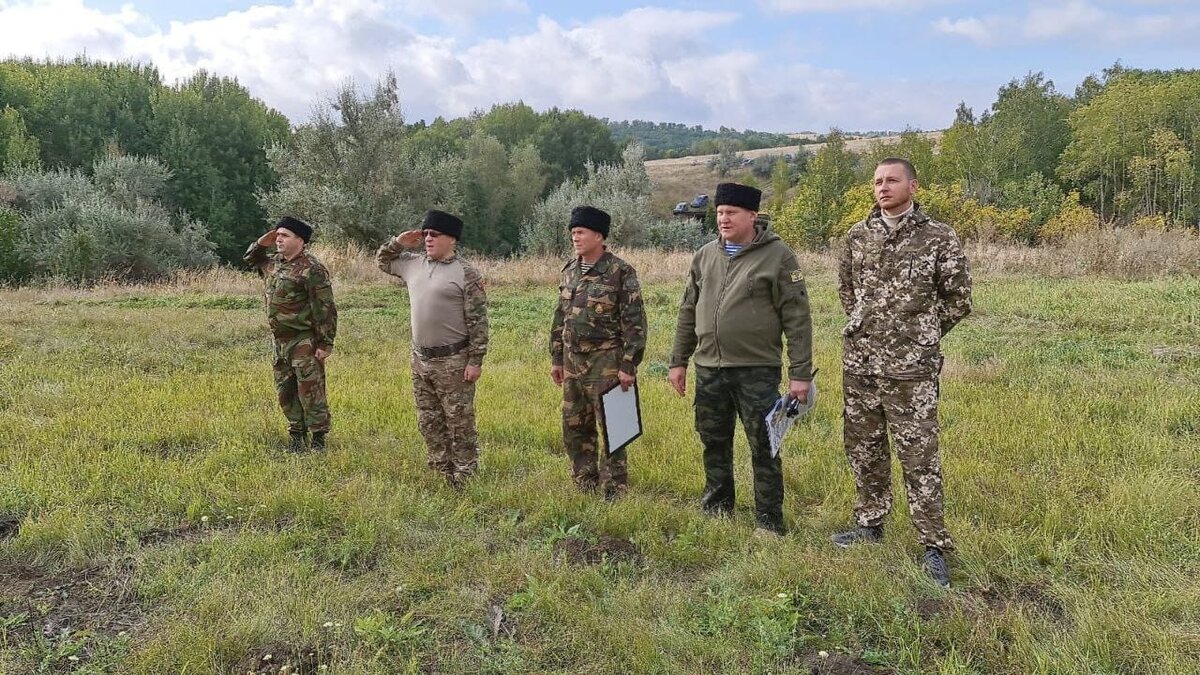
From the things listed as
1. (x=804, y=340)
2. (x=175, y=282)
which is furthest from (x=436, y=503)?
(x=175, y=282)

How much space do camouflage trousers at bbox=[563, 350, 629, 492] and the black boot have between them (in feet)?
7.80

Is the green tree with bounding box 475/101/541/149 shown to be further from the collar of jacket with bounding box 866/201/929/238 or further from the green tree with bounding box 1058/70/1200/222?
the collar of jacket with bounding box 866/201/929/238

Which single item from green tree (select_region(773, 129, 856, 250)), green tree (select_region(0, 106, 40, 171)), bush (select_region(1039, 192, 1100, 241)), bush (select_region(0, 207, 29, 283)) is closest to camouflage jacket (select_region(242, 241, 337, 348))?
bush (select_region(0, 207, 29, 283))

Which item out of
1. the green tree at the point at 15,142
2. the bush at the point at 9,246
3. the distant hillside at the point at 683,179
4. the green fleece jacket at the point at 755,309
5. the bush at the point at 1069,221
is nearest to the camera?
the green fleece jacket at the point at 755,309

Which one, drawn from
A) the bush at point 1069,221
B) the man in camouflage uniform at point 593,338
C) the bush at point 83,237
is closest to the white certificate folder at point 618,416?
the man in camouflage uniform at point 593,338

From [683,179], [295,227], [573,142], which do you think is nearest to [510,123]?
[573,142]

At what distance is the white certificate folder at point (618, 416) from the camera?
4477 millimetres

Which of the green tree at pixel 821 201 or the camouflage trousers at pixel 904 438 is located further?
the green tree at pixel 821 201

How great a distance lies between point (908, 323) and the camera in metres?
3.53

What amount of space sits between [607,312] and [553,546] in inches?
60.4

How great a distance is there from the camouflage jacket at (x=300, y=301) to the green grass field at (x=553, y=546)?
95 centimetres

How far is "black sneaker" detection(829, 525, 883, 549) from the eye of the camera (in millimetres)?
3914

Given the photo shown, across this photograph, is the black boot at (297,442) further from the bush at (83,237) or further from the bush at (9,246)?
the bush at (9,246)

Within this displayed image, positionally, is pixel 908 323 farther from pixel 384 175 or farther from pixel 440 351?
pixel 384 175
